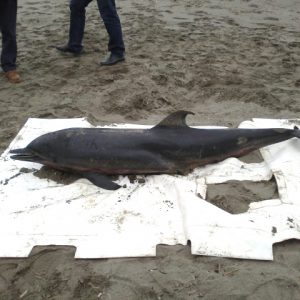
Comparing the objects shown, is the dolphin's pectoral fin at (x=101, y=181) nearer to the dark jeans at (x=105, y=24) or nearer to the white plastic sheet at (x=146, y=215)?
the white plastic sheet at (x=146, y=215)

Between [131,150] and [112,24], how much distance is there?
274cm

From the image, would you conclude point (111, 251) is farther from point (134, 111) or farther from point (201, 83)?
point (201, 83)

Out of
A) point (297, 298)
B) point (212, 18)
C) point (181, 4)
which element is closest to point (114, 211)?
point (297, 298)

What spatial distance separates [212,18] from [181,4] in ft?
3.80

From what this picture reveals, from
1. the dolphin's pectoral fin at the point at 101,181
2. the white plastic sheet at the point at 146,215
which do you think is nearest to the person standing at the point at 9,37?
the white plastic sheet at the point at 146,215

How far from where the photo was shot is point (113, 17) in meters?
5.08

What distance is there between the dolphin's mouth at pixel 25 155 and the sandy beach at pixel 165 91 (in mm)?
413

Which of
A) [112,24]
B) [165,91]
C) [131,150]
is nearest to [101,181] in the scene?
[131,150]

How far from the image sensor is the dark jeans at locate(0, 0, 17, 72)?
4590 millimetres

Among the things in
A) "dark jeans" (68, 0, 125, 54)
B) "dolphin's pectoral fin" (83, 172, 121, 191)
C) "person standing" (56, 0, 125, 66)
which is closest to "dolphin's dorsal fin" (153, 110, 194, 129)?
"dolphin's pectoral fin" (83, 172, 121, 191)

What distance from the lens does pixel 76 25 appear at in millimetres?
5555

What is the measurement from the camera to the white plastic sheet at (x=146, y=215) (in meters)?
2.41

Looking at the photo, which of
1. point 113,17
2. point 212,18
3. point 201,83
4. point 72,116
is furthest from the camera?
point 212,18

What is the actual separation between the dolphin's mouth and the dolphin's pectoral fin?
445 mm
